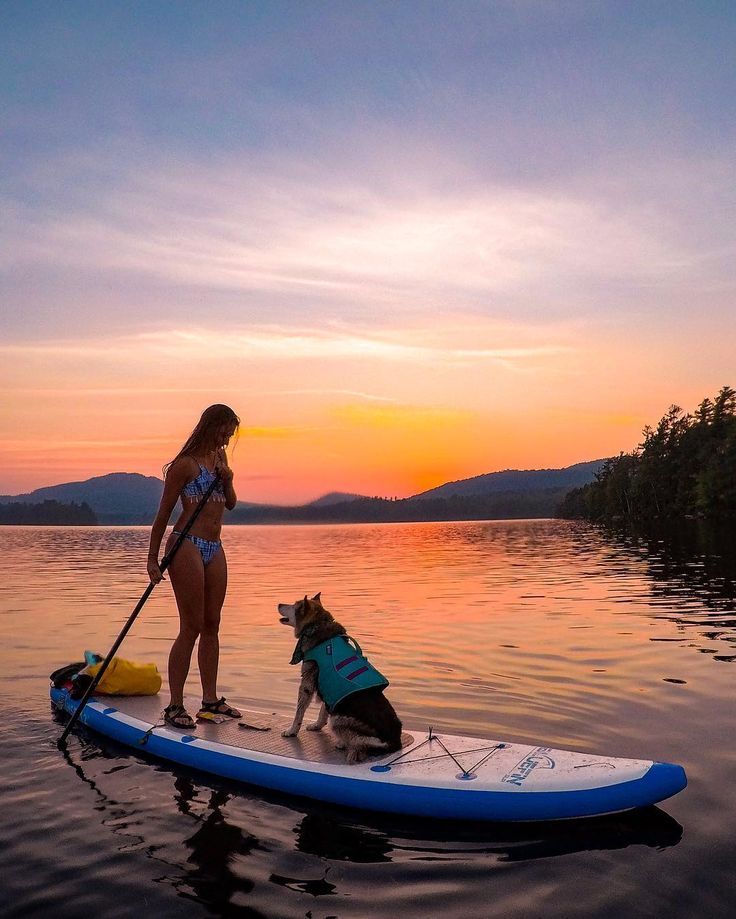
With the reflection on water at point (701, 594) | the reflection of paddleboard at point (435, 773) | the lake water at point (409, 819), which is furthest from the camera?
the reflection on water at point (701, 594)

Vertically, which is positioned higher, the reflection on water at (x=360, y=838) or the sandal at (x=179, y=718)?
the sandal at (x=179, y=718)

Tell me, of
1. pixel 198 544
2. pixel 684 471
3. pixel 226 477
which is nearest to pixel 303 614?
pixel 198 544

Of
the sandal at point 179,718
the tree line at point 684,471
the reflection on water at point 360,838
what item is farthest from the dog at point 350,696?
the tree line at point 684,471

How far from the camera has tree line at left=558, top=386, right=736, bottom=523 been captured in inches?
3794

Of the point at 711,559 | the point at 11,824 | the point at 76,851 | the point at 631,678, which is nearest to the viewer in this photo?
the point at 76,851

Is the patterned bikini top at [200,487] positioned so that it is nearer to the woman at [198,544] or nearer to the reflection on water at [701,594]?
the woman at [198,544]

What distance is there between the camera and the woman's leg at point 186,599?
8.55 m

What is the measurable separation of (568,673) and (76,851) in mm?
8690

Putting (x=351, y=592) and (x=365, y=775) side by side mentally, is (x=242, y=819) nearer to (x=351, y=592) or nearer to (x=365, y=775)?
(x=365, y=775)

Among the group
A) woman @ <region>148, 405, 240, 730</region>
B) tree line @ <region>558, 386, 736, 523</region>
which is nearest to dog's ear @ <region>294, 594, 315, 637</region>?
woman @ <region>148, 405, 240, 730</region>

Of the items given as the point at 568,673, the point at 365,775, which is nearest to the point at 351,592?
the point at 568,673

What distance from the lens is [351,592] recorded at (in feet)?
93.1

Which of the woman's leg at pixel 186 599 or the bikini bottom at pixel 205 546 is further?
the bikini bottom at pixel 205 546

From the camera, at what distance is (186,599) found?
8.62m
